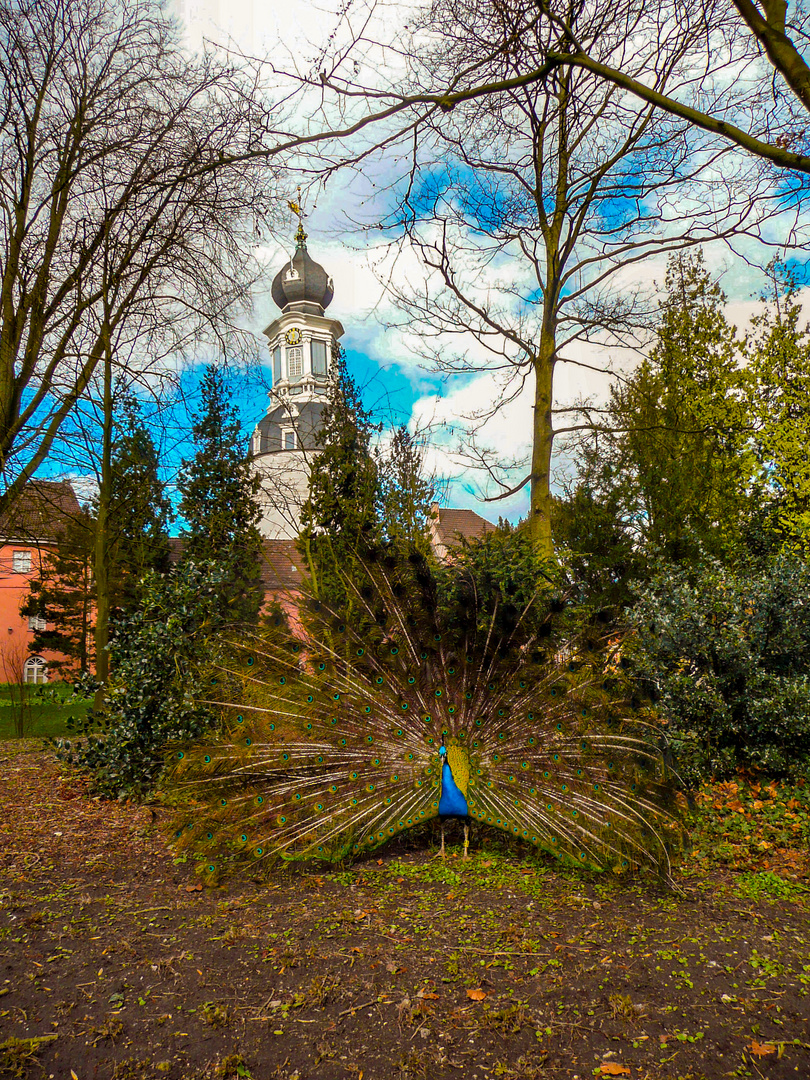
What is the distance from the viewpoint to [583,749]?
529 cm

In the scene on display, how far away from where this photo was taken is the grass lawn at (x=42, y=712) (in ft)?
28.6

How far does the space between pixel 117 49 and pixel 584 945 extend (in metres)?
8.66

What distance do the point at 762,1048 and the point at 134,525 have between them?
12.6m

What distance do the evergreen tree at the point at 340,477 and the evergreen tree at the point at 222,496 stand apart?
290cm

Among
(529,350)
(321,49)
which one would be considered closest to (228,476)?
(529,350)

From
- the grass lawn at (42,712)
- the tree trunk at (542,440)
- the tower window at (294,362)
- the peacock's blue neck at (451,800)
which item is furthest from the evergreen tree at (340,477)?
the tower window at (294,362)

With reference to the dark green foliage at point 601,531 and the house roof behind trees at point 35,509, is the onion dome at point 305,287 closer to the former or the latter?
the dark green foliage at point 601,531

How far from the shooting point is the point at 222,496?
16.1m

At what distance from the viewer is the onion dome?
47.6 meters

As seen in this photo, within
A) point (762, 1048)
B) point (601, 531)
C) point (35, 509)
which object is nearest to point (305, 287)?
point (601, 531)

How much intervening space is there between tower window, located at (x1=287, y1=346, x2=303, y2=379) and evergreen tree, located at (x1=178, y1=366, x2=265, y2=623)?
35181mm

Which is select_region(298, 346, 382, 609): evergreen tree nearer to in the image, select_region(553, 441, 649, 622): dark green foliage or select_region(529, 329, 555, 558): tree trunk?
select_region(529, 329, 555, 558): tree trunk

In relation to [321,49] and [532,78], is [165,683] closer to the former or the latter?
[321,49]

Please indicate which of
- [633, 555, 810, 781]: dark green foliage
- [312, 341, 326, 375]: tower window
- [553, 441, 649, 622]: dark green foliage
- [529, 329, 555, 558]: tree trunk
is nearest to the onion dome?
[312, 341, 326, 375]: tower window
